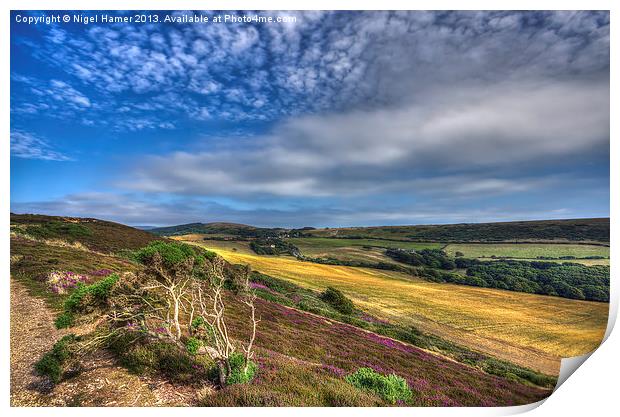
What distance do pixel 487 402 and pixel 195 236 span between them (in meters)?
14.2

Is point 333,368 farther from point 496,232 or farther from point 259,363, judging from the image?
point 496,232

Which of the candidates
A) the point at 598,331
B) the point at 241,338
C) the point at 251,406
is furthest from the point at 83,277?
the point at 598,331

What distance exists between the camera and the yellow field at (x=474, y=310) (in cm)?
995

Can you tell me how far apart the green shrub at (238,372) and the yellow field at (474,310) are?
26.0 feet

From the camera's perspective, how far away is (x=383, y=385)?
7.22 m

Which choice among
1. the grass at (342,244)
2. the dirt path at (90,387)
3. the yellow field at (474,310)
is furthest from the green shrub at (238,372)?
the grass at (342,244)

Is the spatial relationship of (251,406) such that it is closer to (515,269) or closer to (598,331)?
(598,331)

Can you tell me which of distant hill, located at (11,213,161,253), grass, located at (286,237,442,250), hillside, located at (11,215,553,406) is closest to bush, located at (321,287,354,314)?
hillside, located at (11,215,553,406)

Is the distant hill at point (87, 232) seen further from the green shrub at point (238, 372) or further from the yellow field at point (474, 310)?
the green shrub at point (238, 372)

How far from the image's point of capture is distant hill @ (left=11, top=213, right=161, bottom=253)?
699 inches

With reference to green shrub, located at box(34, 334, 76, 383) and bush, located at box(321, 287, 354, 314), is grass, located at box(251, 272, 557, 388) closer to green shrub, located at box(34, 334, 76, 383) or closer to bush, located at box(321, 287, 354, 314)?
bush, located at box(321, 287, 354, 314)

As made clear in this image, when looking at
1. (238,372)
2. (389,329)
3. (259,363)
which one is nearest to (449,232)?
(389,329)

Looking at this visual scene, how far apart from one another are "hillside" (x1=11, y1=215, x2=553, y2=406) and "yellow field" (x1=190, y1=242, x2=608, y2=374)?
0.74 m
